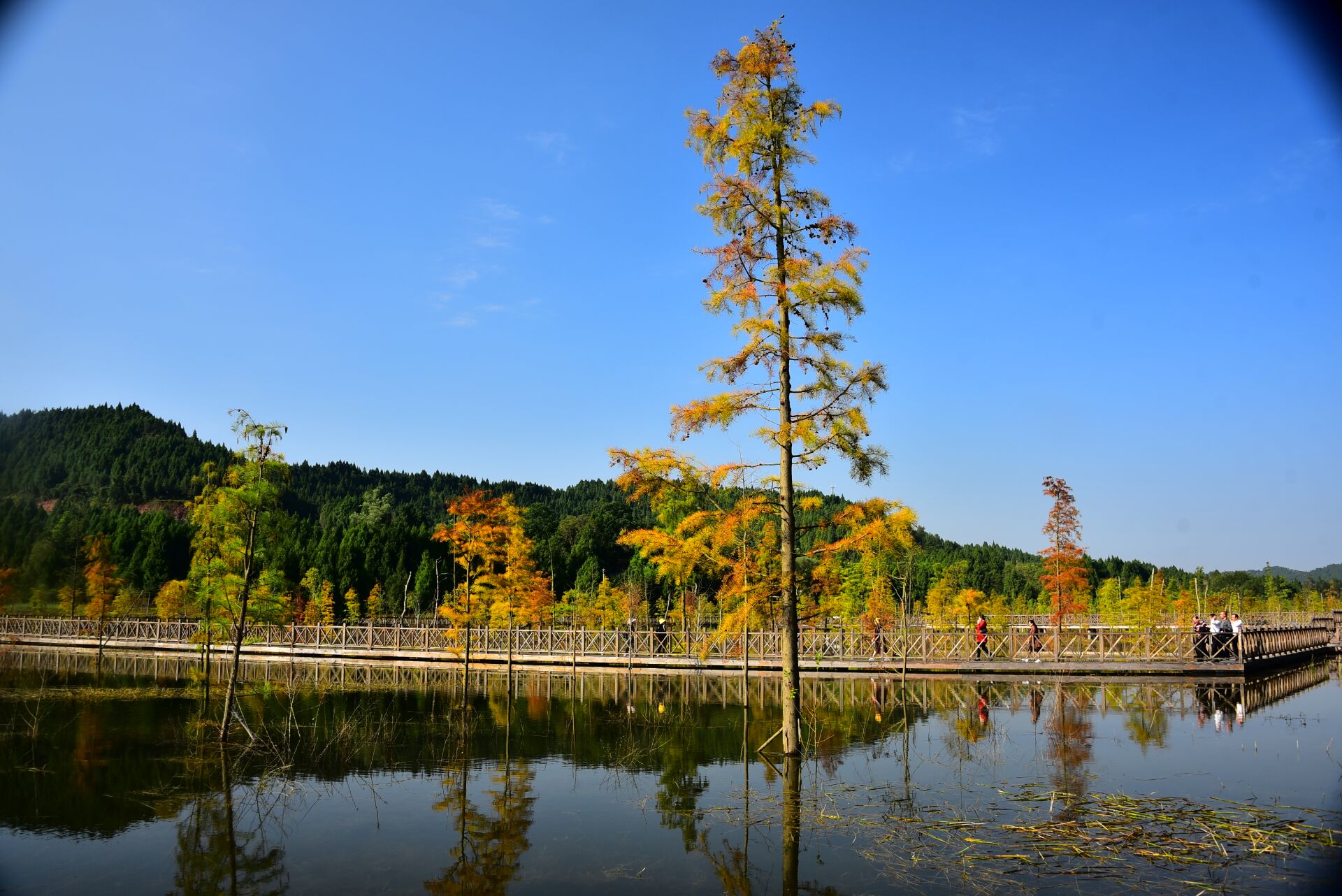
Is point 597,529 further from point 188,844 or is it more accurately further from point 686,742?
point 188,844

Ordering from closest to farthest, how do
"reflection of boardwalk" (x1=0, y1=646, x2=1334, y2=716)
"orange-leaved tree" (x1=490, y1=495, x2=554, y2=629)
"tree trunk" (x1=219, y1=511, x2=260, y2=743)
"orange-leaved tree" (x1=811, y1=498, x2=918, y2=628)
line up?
1. "orange-leaved tree" (x1=811, y1=498, x2=918, y2=628)
2. "tree trunk" (x1=219, y1=511, x2=260, y2=743)
3. "reflection of boardwalk" (x1=0, y1=646, x2=1334, y2=716)
4. "orange-leaved tree" (x1=490, y1=495, x2=554, y2=629)

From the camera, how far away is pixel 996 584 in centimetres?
10819

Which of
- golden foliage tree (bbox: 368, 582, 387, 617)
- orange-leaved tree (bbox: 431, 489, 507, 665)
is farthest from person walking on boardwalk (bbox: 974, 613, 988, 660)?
golden foliage tree (bbox: 368, 582, 387, 617)

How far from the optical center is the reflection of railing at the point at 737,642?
3272 cm

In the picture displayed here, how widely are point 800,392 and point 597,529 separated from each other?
344ft

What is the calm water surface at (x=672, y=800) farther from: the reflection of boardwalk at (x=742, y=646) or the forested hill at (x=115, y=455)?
the forested hill at (x=115, y=455)

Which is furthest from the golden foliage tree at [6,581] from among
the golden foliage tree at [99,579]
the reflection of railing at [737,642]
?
the golden foliage tree at [99,579]

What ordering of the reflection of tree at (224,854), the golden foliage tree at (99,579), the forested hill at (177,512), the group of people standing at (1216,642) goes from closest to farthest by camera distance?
1. the reflection of tree at (224,854)
2. the group of people standing at (1216,642)
3. the golden foliage tree at (99,579)
4. the forested hill at (177,512)

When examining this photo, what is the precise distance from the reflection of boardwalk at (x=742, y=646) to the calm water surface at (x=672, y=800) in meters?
7.33

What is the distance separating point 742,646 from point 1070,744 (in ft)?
73.8

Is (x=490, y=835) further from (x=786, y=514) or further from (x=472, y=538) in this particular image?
(x=472, y=538)

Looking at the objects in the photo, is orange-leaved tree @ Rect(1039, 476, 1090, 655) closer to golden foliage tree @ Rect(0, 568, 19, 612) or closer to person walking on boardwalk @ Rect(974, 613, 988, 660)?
person walking on boardwalk @ Rect(974, 613, 988, 660)

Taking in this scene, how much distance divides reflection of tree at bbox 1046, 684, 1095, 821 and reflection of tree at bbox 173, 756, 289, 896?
32.1ft

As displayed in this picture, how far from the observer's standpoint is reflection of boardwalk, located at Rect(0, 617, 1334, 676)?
105ft
